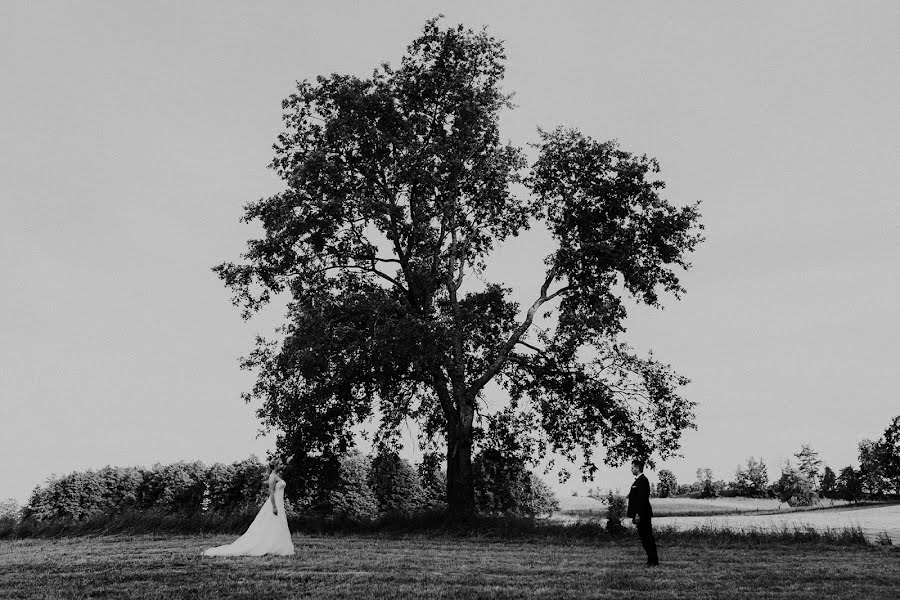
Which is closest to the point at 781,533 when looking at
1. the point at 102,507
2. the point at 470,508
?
the point at 470,508

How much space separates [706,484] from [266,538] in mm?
79433

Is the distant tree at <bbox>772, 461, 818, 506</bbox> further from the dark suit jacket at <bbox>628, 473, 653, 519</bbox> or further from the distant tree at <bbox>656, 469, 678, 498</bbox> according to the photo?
the dark suit jacket at <bbox>628, 473, 653, 519</bbox>

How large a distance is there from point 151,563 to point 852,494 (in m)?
77.7

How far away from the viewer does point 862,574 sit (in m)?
10.9

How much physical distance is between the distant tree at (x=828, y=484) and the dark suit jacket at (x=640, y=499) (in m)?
77.8

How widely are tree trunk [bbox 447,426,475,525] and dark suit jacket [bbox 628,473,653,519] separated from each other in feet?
30.3

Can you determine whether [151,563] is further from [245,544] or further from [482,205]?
[482,205]

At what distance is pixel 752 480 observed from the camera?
8156cm

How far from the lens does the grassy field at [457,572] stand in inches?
345

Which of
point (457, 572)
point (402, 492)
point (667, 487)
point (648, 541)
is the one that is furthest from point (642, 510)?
point (667, 487)

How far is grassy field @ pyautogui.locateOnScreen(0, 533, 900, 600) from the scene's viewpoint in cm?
877

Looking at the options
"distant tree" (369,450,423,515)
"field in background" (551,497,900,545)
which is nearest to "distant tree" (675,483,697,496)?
"field in background" (551,497,900,545)

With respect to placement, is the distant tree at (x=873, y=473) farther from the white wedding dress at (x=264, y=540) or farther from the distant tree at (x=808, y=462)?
the white wedding dress at (x=264, y=540)

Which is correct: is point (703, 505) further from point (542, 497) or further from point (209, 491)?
point (209, 491)
